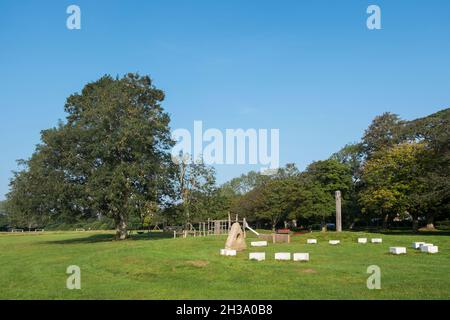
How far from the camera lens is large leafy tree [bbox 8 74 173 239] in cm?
4322

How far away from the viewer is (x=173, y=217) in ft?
172

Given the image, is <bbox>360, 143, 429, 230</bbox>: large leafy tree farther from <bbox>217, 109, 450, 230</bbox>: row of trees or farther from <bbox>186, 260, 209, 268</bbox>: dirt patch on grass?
<bbox>186, 260, 209, 268</bbox>: dirt patch on grass

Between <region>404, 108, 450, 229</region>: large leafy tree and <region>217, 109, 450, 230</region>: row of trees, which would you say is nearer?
<region>404, 108, 450, 229</region>: large leafy tree

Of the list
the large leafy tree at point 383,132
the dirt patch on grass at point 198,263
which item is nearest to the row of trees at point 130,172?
the large leafy tree at point 383,132

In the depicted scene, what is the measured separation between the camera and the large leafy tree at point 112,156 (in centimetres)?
4322

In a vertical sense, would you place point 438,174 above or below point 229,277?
above

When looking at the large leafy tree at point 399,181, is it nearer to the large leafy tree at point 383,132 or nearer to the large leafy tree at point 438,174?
the large leafy tree at point 438,174

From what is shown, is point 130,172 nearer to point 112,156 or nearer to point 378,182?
point 112,156

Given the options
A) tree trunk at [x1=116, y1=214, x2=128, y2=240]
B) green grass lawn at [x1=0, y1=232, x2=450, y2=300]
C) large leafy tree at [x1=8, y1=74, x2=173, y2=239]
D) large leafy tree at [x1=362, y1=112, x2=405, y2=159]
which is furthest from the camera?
large leafy tree at [x1=362, y1=112, x2=405, y2=159]

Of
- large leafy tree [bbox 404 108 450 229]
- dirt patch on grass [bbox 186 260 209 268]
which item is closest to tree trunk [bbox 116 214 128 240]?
dirt patch on grass [bbox 186 260 209 268]

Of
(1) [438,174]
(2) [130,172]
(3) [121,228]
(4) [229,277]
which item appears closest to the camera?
(4) [229,277]

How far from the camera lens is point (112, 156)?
4519 centimetres

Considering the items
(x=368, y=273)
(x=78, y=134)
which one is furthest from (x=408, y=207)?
(x=368, y=273)

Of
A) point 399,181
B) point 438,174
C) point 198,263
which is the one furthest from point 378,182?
point 198,263
